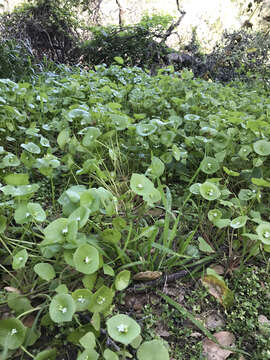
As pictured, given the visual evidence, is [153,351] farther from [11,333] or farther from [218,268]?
[218,268]

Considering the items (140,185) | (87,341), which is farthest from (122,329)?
(140,185)

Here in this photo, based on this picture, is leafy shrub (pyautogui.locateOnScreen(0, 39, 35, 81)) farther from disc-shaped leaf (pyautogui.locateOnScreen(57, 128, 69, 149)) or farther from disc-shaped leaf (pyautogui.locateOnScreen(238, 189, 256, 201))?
disc-shaped leaf (pyautogui.locateOnScreen(238, 189, 256, 201))

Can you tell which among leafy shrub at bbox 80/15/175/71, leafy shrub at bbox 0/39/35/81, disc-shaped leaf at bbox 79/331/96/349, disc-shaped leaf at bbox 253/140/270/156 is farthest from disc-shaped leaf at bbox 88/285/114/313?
leafy shrub at bbox 80/15/175/71

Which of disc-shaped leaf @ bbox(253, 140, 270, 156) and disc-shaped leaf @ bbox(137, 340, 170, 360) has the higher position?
disc-shaped leaf @ bbox(253, 140, 270, 156)

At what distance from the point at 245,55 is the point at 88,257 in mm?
6789

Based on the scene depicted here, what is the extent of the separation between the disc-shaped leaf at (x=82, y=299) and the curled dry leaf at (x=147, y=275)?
0.26m

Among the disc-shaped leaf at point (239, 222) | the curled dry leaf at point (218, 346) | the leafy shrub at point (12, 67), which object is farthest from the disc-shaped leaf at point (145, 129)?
the leafy shrub at point (12, 67)

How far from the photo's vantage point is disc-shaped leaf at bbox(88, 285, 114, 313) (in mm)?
937

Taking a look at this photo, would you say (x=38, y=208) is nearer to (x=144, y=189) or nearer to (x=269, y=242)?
(x=144, y=189)

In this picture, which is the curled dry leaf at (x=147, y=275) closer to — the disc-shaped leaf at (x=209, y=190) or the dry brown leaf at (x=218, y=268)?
the dry brown leaf at (x=218, y=268)

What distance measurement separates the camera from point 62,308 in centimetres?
86

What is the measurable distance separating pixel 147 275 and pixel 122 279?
13cm

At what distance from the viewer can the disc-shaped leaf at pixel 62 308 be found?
839 millimetres

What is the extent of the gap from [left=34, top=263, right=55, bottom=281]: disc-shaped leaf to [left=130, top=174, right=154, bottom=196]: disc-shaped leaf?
0.44 m
